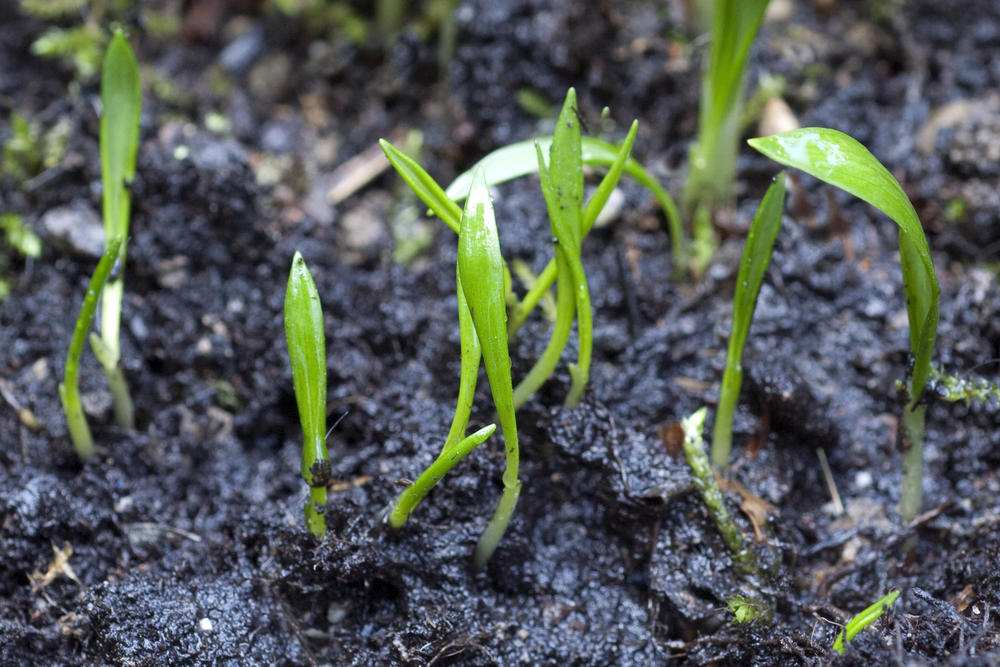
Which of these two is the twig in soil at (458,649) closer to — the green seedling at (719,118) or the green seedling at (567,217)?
the green seedling at (567,217)

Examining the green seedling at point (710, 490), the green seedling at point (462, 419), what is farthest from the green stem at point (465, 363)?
the green seedling at point (710, 490)

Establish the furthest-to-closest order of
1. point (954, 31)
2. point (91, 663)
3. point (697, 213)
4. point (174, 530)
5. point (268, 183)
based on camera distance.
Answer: point (954, 31) < point (268, 183) < point (697, 213) < point (174, 530) < point (91, 663)

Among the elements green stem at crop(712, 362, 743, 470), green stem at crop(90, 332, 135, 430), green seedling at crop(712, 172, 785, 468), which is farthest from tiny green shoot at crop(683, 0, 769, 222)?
green stem at crop(90, 332, 135, 430)

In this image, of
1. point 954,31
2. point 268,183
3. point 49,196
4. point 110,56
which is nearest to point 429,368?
point 268,183

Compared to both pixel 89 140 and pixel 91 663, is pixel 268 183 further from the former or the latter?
pixel 91 663

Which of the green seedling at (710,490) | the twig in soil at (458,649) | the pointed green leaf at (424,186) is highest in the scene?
the pointed green leaf at (424,186)
